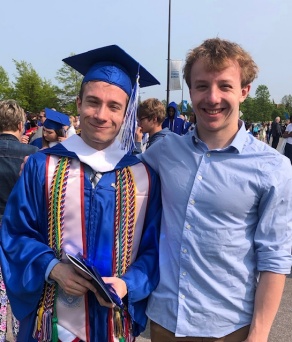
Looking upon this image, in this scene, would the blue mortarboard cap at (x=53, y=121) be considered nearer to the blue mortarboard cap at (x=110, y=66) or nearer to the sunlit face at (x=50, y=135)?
the sunlit face at (x=50, y=135)

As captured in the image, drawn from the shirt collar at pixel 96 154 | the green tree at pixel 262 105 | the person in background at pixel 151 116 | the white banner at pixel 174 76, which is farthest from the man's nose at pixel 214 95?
the green tree at pixel 262 105

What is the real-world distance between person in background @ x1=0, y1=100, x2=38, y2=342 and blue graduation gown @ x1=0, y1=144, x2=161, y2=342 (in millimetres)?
1491

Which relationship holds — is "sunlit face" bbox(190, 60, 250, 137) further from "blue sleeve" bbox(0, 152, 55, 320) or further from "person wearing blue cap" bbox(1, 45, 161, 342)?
"blue sleeve" bbox(0, 152, 55, 320)

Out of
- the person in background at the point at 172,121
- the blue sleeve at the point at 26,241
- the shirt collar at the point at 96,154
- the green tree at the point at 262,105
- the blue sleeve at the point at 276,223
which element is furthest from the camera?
the green tree at the point at 262,105

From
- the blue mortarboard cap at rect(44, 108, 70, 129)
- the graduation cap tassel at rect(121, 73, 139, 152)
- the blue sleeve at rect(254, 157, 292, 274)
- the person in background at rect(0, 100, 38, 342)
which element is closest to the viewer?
the blue sleeve at rect(254, 157, 292, 274)

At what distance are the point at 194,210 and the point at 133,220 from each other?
294 millimetres

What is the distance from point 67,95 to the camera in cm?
4244

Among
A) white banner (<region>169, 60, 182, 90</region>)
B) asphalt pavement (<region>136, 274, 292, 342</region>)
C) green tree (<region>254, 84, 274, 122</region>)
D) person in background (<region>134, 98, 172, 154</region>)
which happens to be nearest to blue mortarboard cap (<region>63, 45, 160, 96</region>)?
asphalt pavement (<region>136, 274, 292, 342</region>)

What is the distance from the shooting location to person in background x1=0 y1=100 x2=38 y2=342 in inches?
127

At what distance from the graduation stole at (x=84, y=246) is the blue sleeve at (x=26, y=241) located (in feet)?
0.15

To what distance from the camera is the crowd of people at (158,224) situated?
167 centimetres

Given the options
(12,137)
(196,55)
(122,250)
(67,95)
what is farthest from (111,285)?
(67,95)

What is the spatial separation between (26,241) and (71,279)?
0.87 ft

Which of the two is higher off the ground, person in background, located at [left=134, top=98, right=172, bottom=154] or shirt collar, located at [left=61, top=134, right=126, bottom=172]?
person in background, located at [left=134, top=98, right=172, bottom=154]
